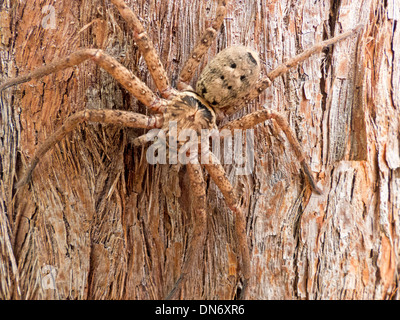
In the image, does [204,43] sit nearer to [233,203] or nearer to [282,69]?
[282,69]

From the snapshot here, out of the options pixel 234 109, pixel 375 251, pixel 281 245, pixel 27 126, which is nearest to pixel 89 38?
pixel 27 126

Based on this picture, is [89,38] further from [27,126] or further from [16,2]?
[27,126]

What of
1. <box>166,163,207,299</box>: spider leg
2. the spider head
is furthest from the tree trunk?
the spider head

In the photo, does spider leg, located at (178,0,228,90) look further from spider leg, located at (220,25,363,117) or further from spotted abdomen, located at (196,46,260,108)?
spider leg, located at (220,25,363,117)

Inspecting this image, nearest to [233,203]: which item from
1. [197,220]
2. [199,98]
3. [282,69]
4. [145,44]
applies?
[197,220]

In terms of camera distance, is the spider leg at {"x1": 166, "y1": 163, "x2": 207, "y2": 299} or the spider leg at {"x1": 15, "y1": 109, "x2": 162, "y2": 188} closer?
the spider leg at {"x1": 15, "y1": 109, "x2": 162, "y2": 188}

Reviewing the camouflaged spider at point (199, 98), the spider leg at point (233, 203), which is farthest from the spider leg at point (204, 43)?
the spider leg at point (233, 203)
